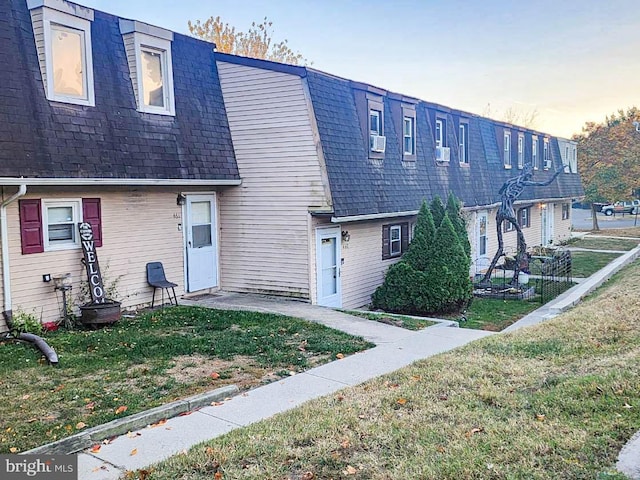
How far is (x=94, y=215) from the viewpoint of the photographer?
10.1 m

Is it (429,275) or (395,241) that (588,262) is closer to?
(395,241)

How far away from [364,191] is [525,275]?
6.07 meters

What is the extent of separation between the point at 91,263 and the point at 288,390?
16.9 ft

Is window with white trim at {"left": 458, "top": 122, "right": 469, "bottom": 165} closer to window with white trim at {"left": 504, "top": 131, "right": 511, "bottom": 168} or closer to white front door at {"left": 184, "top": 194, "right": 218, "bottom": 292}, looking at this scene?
window with white trim at {"left": 504, "top": 131, "right": 511, "bottom": 168}

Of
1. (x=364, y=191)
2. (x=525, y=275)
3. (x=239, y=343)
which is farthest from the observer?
(x=525, y=275)

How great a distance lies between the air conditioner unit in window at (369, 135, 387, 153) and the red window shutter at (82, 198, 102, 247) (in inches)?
253

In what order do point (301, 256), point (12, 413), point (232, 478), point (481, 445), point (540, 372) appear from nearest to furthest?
1. point (232, 478)
2. point (481, 445)
3. point (12, 413)
4. point (540, 372)
5. point (301, 256)

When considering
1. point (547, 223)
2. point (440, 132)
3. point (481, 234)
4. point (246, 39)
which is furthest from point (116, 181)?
point (547, 223)

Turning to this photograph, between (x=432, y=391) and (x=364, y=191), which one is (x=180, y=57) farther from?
(x=432, y=391)

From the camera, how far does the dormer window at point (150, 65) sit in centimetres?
1086

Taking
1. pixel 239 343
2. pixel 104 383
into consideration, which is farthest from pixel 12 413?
pixel 239 343

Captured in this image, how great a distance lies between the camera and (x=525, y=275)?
15.9 meters

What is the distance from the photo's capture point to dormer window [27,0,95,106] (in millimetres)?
9273

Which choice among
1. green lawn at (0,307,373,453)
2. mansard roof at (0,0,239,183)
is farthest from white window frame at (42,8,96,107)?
green lawn at (0,307,373,453)
